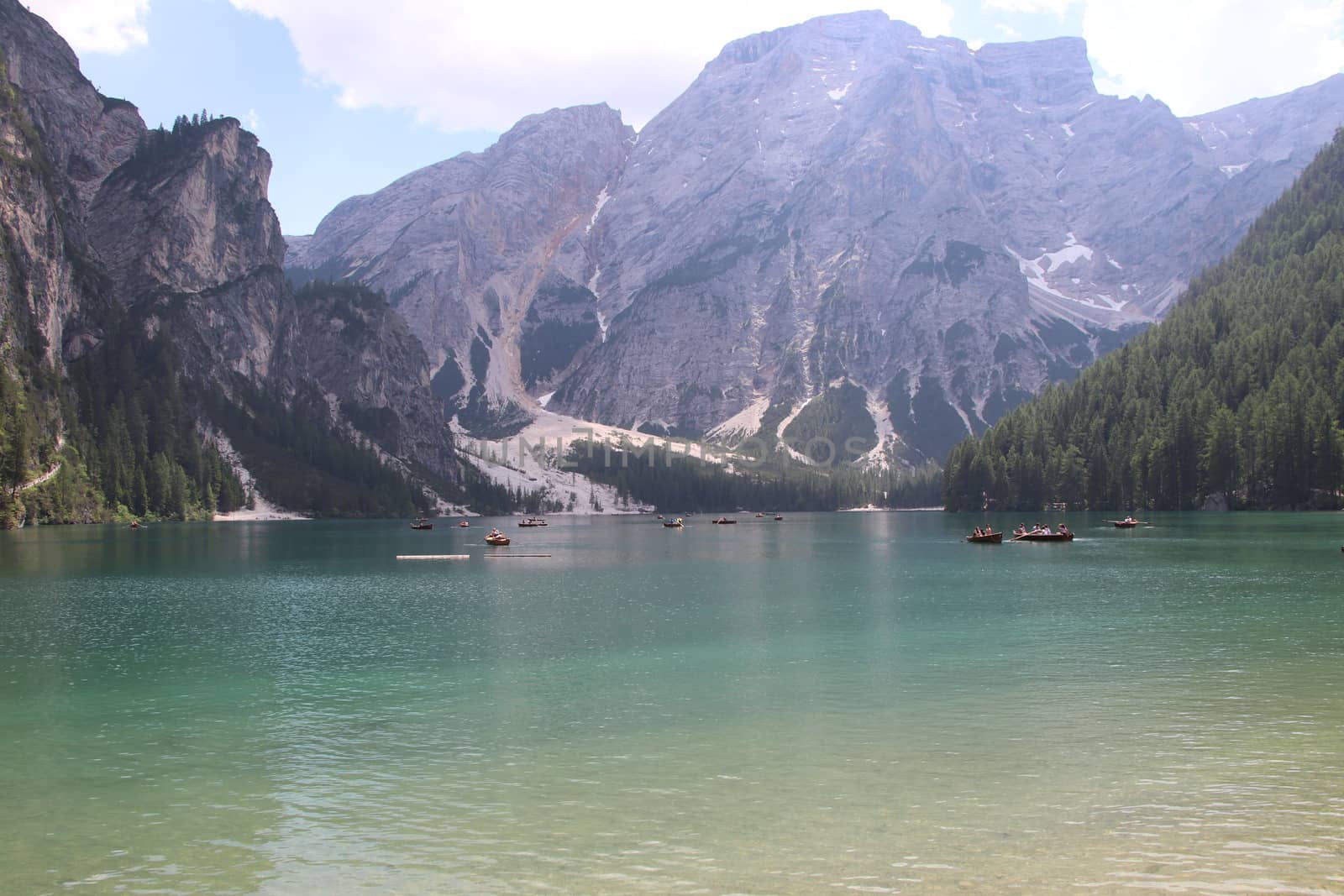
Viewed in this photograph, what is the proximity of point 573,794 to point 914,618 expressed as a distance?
1728 inches

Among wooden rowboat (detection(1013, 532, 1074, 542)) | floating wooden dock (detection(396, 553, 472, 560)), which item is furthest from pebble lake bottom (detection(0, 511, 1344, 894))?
wooden rowboat (detection(1013, 532, 1074, 542))

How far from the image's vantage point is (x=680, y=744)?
3444 cm

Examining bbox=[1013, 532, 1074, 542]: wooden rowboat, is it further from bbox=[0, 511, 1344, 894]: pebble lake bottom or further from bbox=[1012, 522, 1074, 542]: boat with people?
bbox=[0, 511, 1344, 894]: pebble lake bottom

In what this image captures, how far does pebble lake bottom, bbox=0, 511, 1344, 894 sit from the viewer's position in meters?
23.3

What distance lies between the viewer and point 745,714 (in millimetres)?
38969

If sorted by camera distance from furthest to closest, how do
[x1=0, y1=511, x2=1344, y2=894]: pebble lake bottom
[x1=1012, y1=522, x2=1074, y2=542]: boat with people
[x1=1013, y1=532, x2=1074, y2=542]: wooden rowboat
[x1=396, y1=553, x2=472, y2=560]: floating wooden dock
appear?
[x1=1012, y1=522, x2=1074, y2=542]: boat with people
[x1=1013, y1=532, x2=1074, y2=542]: wooden rowboat
[x1=396, y1=553, x2=472, y2=560]: floating wooden dock
[x1=0, y1=511, x2=1344, y2=894]: pebble lake bottom

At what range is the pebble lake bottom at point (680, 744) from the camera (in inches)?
917

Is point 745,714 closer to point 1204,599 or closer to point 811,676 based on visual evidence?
point 811,676

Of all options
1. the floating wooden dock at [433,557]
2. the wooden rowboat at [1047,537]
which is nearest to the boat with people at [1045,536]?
the wooden rowboat at [1047,537]

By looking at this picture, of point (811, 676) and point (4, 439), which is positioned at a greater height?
point (4, 439)

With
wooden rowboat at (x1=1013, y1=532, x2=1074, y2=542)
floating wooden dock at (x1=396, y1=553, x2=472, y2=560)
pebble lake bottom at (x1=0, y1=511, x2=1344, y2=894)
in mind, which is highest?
wooden rowboat at (x1=1013, y1=532, x2=1074, y2=542)

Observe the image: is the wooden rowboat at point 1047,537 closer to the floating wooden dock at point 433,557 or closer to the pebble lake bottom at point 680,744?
the pebble lake bottom at point 680,744

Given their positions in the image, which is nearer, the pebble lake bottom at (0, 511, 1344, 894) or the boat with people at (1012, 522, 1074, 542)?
the pebble lake bottom at (0, 511, 1344, 894)

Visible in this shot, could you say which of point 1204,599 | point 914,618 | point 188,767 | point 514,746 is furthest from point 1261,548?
point 188,767
